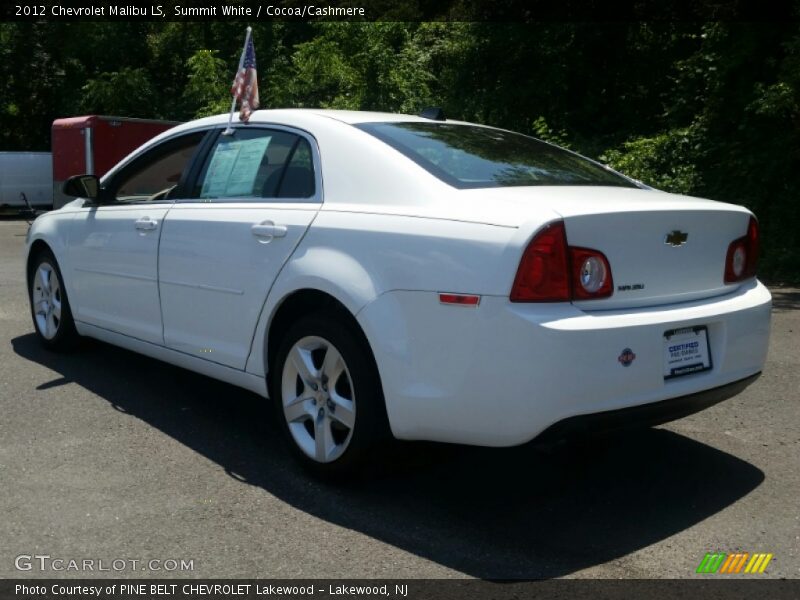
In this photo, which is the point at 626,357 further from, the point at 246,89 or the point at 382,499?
the point at 246,89

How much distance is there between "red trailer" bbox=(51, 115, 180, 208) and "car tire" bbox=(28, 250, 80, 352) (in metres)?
14.1

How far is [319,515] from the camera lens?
3918mm

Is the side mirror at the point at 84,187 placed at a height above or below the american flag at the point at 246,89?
below

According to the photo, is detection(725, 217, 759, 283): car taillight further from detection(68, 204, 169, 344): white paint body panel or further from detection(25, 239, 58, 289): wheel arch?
detection(25, 239, 58, 289): wheel arch

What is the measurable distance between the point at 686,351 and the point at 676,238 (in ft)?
1.49

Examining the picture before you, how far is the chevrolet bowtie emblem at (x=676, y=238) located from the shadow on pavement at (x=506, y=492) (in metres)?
1.10

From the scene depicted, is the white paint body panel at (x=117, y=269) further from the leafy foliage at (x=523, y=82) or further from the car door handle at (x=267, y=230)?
the leafy foliage at (x=523, y=82)

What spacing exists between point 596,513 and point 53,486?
92.4 inches

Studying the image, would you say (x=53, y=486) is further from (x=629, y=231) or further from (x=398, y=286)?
(x=629, y=231)

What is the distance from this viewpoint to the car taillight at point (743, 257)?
4.11m

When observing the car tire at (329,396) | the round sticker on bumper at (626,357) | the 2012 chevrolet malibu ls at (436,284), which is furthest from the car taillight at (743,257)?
the car tire at (329,396)

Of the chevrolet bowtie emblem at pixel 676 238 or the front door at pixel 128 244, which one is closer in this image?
the chevrolet bowtie emblem at pixel 676 238

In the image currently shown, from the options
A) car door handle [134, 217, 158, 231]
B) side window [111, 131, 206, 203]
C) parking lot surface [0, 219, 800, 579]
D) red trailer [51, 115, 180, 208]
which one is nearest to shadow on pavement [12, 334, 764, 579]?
parking lot surface [0, 219, 800, 579]

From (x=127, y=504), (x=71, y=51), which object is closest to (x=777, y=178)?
(x=127, y=504)
